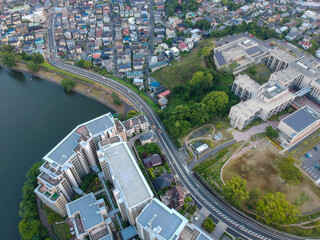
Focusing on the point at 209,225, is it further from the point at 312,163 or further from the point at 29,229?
the point at 29,229

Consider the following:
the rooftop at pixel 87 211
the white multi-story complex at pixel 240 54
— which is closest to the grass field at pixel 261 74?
the white multi-story complex at pixel 240 54

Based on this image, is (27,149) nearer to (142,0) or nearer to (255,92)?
(255,92)

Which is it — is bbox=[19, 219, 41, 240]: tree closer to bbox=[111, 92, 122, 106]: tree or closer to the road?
the road

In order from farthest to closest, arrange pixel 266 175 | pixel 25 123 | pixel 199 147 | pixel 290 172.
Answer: pixel 25 123, pixel 199 147, pixel 266 175, pixel 290 172

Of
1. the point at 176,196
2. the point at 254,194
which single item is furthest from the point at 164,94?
the point at 254,194

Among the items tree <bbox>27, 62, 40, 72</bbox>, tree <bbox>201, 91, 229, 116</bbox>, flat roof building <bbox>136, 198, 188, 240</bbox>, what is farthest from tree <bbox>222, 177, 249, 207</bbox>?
tree <bbox>27, 62, 40, 72</bbox>

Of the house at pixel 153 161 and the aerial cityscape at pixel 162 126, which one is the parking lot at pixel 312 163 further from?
the house at pixel 153 161
